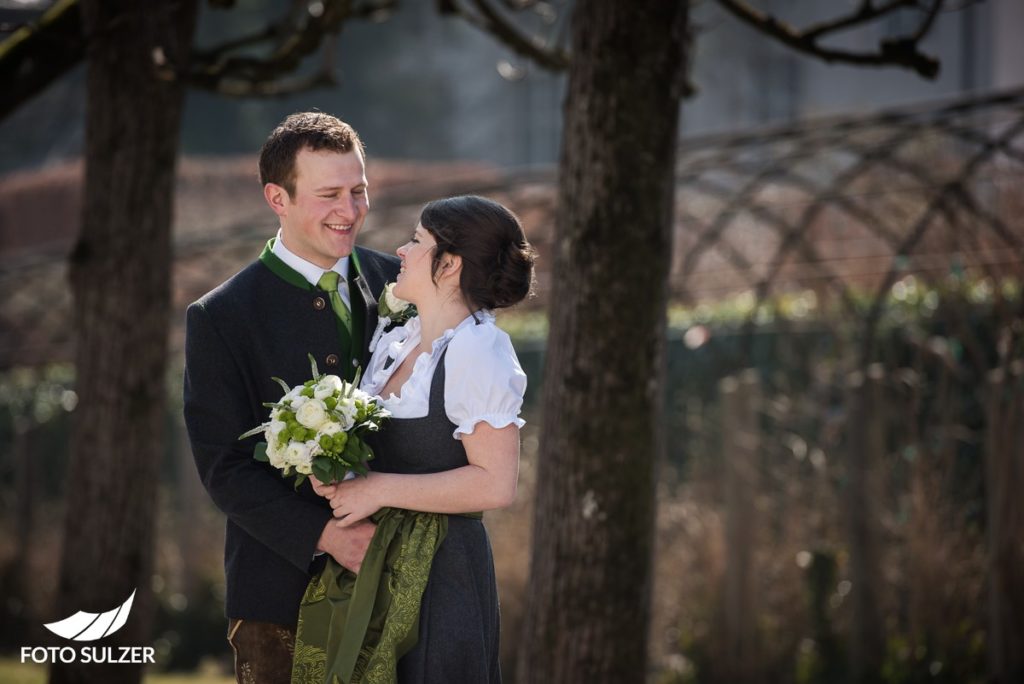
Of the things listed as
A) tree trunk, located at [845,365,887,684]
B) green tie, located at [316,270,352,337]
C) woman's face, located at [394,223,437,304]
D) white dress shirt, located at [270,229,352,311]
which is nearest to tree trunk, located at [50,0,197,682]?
white dress shirt, located at [270,229,352,311]

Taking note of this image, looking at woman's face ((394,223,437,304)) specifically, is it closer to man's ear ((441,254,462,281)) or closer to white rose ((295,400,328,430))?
man's ear ((441,254,462,281))

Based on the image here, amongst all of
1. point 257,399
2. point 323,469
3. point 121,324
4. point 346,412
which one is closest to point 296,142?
point 257,399

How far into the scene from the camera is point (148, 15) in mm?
→ 5332

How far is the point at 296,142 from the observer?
3.36 meters

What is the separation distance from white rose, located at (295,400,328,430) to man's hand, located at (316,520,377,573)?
33 centimetres

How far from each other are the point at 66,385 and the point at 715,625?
737 centimetres

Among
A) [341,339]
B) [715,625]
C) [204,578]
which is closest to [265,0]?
[204,578]

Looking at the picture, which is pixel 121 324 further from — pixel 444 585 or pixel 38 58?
pixel 444 585

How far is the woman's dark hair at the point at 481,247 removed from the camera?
319 centimetres

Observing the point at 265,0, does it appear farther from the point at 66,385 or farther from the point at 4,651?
the point at 4,651

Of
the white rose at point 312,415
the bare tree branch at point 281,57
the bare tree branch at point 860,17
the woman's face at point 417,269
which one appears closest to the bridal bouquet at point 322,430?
the white rose at point 312,415

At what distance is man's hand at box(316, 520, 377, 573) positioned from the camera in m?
3.19

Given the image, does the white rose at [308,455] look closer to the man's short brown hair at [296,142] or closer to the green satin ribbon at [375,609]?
the green satin ribbon at [375,609]

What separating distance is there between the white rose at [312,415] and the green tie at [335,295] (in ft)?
1.73
